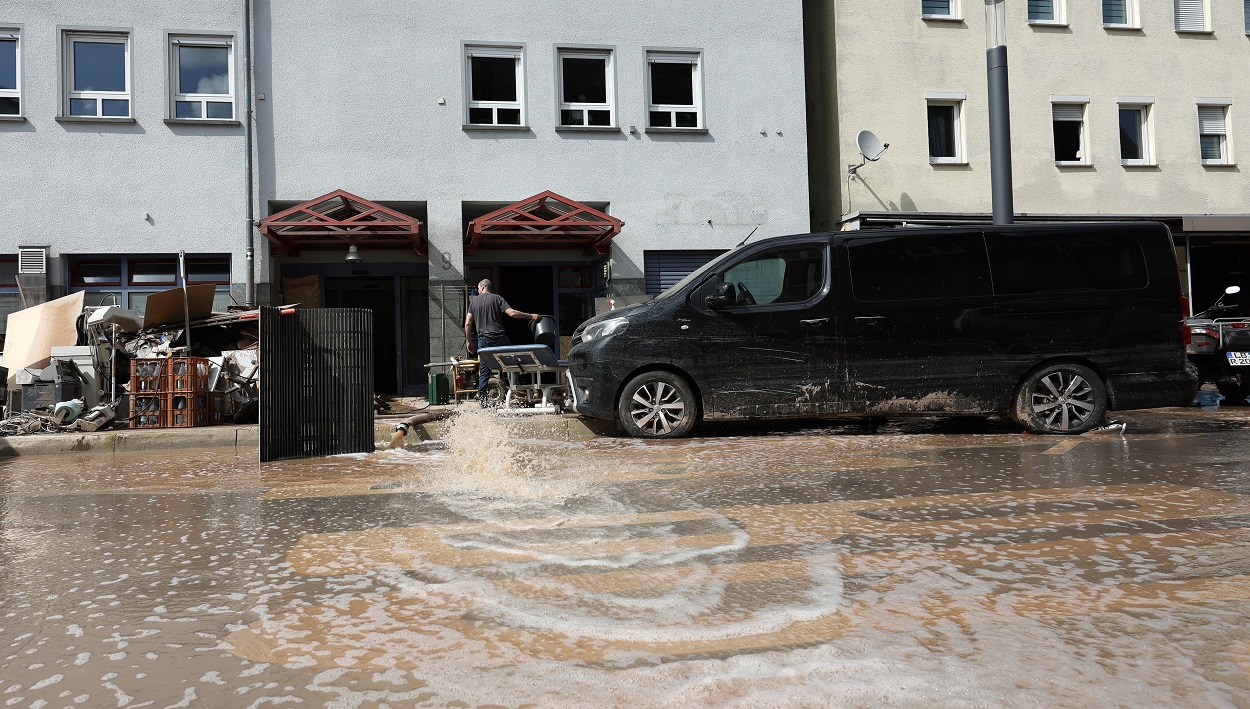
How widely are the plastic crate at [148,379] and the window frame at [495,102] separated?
7.40 meters

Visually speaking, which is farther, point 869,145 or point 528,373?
point 869,145

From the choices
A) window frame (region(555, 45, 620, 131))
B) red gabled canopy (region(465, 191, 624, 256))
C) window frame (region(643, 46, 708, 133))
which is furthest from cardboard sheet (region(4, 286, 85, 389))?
window frame (region(643, 46, 708, 133))

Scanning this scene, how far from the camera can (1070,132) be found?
18453 millimetres

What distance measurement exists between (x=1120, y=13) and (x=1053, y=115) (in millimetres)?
2863

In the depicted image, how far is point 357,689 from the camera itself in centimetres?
218

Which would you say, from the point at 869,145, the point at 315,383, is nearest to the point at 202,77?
the point at 315,383

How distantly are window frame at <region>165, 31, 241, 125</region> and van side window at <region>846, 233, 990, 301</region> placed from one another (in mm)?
11425

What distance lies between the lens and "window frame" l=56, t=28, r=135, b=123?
48.3ft

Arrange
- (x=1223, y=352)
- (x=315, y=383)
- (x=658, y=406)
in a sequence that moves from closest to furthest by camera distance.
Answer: (x=315, y=383) < (x=658, y=406) < (x=1223, y=352)

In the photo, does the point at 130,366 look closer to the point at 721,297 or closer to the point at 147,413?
the point at 147,413

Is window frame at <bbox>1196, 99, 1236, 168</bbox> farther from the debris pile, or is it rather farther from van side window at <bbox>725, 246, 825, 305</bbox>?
the debris pile

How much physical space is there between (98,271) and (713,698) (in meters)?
15.8

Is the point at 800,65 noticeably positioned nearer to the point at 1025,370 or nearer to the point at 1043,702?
the point at 1025,370

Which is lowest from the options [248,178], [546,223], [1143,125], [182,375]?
[182,375]
